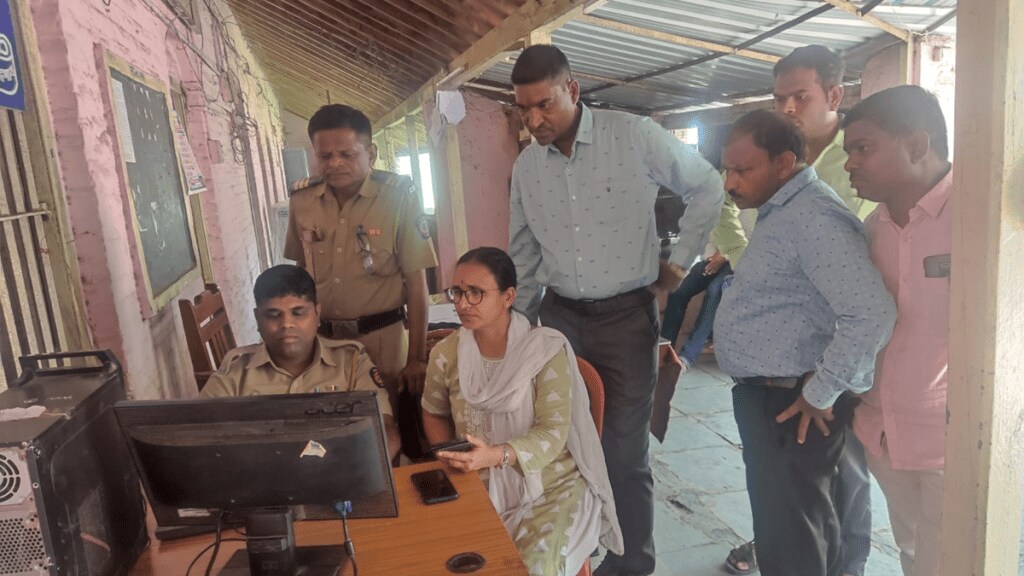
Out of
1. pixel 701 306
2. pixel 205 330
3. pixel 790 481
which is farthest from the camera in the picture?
pixel 701 306

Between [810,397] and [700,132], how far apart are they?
6.83 m

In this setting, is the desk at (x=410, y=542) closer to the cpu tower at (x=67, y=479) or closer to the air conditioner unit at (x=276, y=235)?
the cpu tower at (x=67, y=479)

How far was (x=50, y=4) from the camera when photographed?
196 cm

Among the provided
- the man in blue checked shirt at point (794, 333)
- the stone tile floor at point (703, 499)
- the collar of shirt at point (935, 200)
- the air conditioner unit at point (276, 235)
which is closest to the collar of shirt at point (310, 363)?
the man in blue checked shirt at point (794, 333)

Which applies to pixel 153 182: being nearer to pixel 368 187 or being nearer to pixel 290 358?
pixel 368 187

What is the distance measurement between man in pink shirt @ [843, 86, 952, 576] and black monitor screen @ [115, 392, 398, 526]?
1.30m

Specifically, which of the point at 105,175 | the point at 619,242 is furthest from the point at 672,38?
the point at 105,175

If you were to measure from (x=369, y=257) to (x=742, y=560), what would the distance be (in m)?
1.87

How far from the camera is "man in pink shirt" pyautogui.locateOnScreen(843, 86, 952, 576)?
1492mm

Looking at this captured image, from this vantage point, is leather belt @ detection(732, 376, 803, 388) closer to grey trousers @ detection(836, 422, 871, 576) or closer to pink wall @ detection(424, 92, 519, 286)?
grey trousers @ detection(836, 422, 871, 576)

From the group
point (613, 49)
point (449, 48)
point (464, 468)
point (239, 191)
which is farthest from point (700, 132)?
point (464, 468)

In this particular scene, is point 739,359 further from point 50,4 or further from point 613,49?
point 613,49

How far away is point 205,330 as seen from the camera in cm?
260

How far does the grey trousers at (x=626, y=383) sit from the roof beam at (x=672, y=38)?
2577mm
